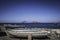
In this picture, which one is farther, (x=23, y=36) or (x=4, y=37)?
(x=4, y=37)

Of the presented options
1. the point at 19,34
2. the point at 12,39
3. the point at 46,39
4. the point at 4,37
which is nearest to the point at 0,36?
the point at 4,37

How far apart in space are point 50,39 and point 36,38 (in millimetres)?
464

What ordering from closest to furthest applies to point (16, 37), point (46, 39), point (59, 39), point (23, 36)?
point (23, 36), point (16, 37), point (46, 39), point (59, 39)

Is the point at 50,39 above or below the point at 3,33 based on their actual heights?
below

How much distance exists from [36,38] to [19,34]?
0.37 meters

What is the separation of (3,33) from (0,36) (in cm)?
12

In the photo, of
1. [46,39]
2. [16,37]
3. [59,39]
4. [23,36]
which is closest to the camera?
[23,36]

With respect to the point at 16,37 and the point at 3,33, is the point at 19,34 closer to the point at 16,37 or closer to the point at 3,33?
the point at 16,37

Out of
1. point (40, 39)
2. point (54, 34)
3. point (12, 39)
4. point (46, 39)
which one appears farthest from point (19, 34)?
point (54, 34)

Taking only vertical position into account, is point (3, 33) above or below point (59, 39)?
above

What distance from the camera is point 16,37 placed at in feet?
7.92

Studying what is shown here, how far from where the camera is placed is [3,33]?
277 cm

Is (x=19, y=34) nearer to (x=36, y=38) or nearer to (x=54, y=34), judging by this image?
(x=36, y=38)

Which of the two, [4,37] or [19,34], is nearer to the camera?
[19,34]
